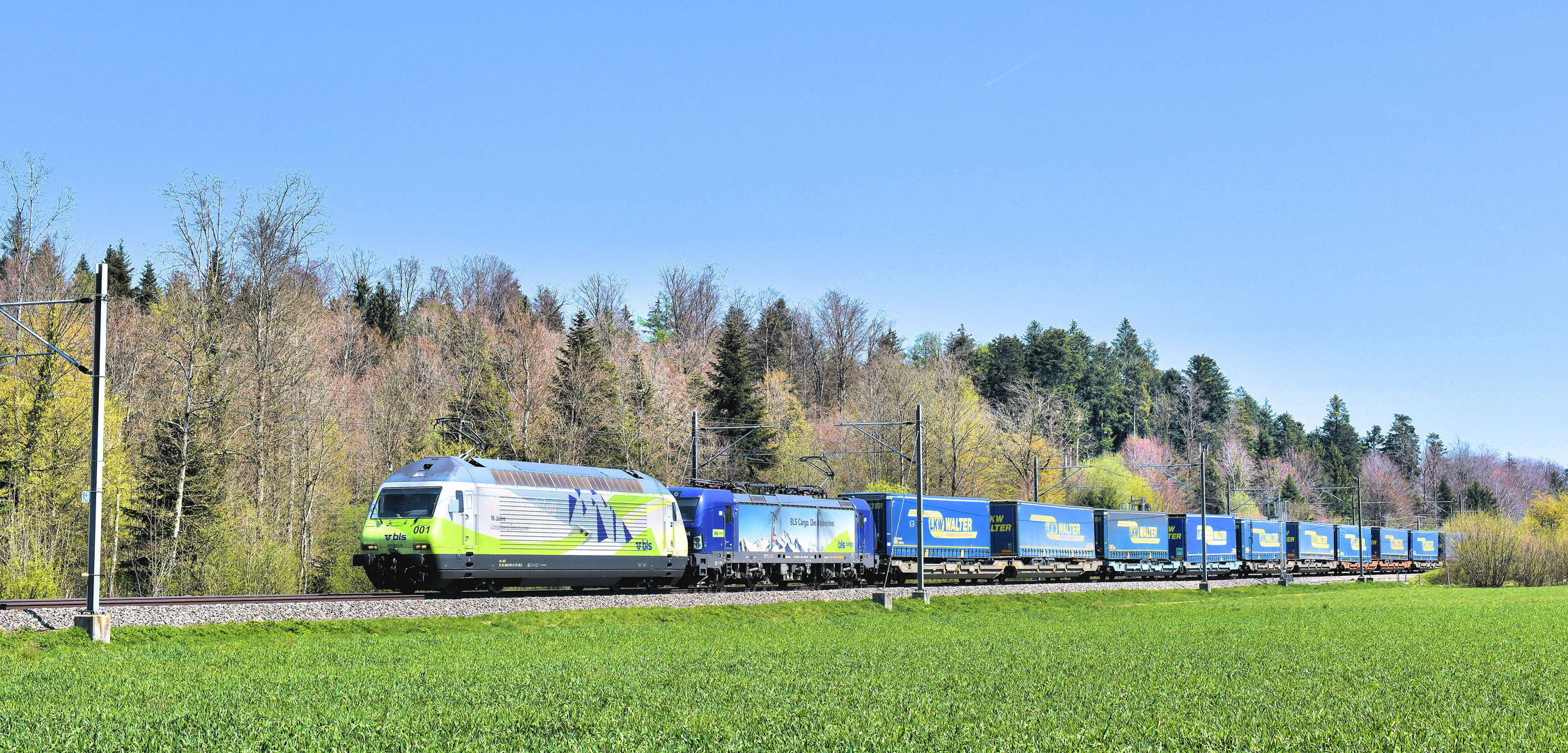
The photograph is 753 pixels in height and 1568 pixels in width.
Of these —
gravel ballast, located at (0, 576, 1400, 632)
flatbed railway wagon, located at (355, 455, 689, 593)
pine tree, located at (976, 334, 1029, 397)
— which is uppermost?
pine tree, located at (976, 334, 1029, 397)

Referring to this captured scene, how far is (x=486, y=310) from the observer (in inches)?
3664

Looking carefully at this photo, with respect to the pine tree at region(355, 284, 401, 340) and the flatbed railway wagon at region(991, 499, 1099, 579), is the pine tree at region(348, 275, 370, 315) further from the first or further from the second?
the flatbed railway wagon at region(991, 499, 1099, 579)

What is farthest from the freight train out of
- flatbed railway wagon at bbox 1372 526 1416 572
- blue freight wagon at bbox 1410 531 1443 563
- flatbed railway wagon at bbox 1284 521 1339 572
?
blue freight wagon at bbox 1410 531 1443 563

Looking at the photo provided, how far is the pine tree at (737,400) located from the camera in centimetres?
7219

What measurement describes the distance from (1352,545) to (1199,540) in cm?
2599

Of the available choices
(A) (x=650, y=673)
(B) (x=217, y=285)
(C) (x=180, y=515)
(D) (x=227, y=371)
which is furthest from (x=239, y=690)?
(B) (x=217, y=285)

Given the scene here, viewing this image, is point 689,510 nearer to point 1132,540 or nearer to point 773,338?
point 1132,540

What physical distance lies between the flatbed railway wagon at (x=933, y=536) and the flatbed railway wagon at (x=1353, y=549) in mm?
41802

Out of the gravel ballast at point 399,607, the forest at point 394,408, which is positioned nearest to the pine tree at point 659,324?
the forest at point 394,408

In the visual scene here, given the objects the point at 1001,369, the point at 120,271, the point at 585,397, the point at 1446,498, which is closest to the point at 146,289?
the point at 120,271

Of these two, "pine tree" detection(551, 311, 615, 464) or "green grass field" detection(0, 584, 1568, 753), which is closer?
"green grass field" detection(0, 584, 1568, 753)

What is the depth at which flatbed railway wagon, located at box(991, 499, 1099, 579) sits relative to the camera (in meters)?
49.2

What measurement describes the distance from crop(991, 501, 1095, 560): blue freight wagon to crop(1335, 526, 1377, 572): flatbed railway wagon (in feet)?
114

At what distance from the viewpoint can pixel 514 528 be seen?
1230 inches
